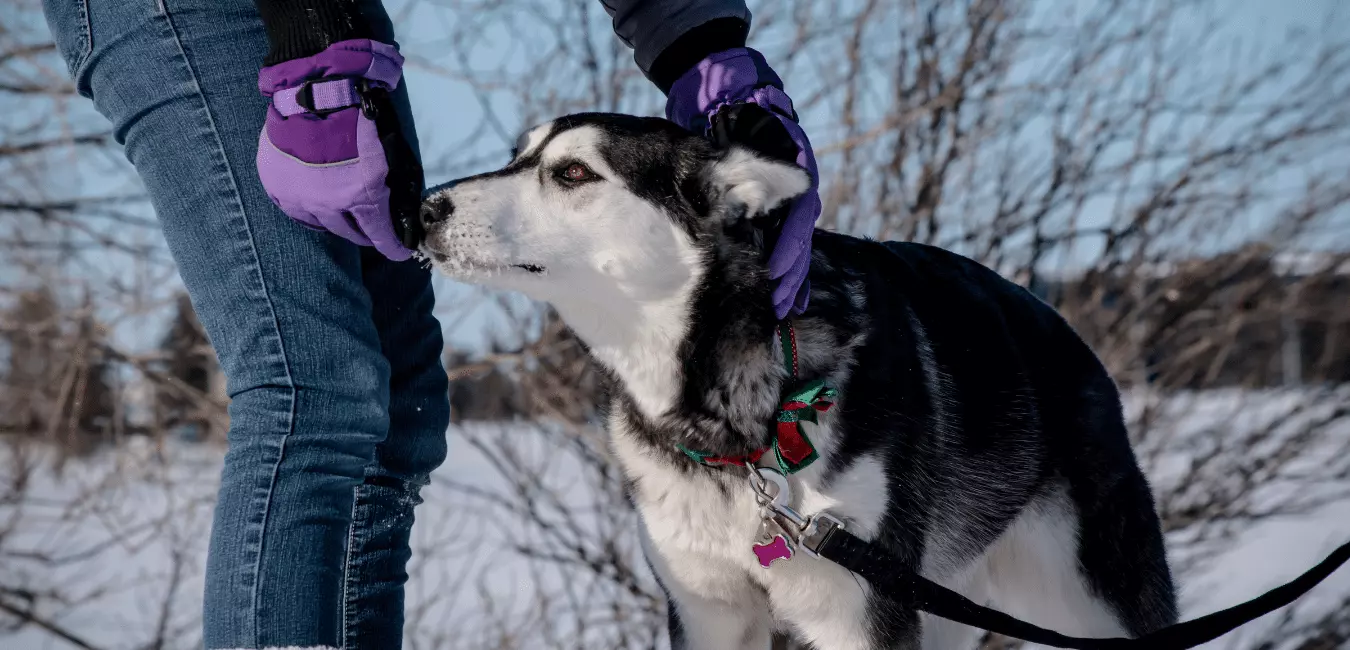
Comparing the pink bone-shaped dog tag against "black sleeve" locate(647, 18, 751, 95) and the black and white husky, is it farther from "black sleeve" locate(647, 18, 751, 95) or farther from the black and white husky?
"black sleeve" locate(647, 18, 751, 95)

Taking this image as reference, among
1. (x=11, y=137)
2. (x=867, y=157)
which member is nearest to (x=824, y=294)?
(x=867, y=157)

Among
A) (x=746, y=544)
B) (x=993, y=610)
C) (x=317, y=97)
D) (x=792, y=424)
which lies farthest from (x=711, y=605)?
(x=317, y=97)

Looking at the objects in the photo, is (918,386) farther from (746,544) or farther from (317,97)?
(317,97)

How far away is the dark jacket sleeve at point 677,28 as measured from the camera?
6.06 feet

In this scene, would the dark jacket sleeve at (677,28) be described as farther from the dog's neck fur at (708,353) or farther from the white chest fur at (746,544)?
the white chest fur at (746,544)

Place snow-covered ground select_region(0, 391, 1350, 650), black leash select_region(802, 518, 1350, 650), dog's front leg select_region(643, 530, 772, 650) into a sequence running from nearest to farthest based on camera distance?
1. black leash select_region(802, 518, 1350, 650)
2. dog's front leg select_region(643, 530, 772, 650)
3. snow-covered ground select_region(0, 391, 1350, 650)

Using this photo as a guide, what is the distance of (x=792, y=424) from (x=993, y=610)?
17.1 inches

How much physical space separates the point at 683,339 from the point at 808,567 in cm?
47

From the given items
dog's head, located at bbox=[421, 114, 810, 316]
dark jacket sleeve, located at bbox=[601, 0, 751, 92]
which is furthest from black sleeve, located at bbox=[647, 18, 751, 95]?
dog's head, located at bbox=[421, 114, 810, 316]

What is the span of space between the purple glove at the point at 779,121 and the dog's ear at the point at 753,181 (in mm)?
33


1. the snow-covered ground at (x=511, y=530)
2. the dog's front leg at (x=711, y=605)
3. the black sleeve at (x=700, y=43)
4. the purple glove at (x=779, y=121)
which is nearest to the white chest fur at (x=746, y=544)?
the dog's front leg at (x=711, y=605)

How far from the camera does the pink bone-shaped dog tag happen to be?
5.49 ft

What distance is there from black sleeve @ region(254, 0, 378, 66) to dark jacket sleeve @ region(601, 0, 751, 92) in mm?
706

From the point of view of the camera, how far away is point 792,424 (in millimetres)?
1725
